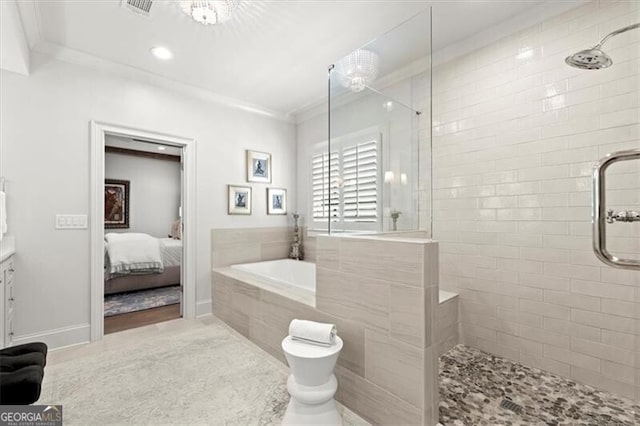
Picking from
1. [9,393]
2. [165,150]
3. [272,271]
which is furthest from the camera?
[165,150]

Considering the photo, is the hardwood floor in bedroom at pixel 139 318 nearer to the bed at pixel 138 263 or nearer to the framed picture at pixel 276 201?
the bed at pixel 138 263

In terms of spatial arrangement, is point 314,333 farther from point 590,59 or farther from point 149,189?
point 149,189

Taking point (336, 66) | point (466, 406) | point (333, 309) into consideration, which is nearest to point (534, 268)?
point (466, 406)

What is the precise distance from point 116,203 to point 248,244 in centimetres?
366

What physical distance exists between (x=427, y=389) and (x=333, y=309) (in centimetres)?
66

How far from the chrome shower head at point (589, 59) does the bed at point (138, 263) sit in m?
5.01

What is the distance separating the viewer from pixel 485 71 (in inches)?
96.0

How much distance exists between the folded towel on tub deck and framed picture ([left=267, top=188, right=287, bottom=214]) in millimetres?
1968

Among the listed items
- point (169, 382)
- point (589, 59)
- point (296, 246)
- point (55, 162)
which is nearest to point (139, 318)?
point (169, 382)

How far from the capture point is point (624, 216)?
1.04 metres

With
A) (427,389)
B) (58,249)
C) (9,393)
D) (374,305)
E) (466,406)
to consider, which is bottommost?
(466,406)

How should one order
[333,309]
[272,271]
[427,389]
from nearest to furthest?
[427,389], [333,309], [272,271]

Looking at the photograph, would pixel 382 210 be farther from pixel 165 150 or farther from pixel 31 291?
pixel 165 150

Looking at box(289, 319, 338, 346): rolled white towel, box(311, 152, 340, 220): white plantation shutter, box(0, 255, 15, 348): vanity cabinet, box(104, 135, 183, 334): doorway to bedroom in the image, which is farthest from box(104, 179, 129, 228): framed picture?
box(289, 319, 338, 346): rolled white towel
